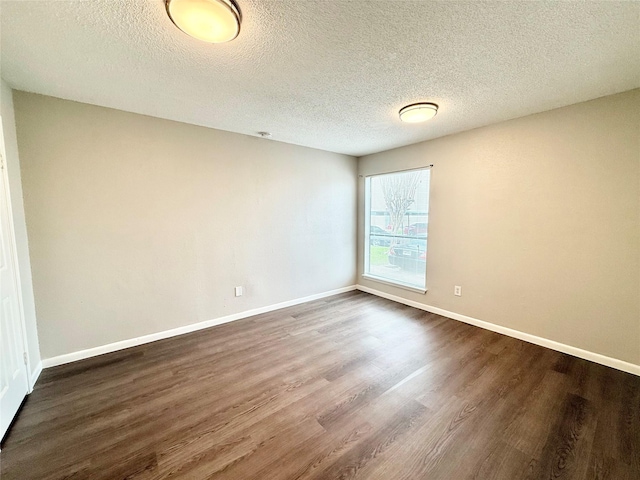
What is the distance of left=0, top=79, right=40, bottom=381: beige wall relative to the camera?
1904 mm

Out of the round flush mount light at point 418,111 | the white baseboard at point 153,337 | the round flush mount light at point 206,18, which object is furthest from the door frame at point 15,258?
the round flush mount light at point 418,111

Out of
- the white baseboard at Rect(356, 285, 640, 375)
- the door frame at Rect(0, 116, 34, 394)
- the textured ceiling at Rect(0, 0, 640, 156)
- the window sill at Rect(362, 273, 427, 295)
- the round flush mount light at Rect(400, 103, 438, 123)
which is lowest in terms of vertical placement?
the white baseboard at Rect(356, 285, 640, 375)

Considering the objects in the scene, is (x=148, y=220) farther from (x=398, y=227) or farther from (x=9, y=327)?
(x=398, y=227)

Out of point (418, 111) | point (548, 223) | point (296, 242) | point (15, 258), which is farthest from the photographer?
point (296, 242)

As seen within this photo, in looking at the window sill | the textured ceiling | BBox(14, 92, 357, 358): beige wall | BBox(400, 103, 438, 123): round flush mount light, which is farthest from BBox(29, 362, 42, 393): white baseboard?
the window sill

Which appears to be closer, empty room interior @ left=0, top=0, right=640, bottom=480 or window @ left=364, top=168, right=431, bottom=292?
empty room interior @ left=0, top=0, right=640, bottom=480

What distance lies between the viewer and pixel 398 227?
13.5 ft

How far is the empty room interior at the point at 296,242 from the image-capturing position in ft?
4.67

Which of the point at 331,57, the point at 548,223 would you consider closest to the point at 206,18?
the point at 331,57

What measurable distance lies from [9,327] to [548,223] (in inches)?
181

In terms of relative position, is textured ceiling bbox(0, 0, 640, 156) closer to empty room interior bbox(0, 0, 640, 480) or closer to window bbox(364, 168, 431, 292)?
empty room interior bbox(0, 0, 640, 480)

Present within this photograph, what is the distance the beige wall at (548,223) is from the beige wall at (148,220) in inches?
84.0

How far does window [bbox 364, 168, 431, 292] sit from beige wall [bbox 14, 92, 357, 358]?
1224 mm

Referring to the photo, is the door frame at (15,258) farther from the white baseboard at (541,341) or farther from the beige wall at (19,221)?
the white baseboard at (541,341)
